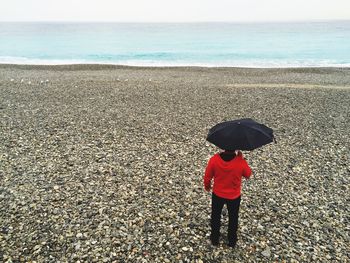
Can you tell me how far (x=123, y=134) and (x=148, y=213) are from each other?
18.4ft

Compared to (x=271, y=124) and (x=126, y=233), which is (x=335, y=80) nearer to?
(x=271, y=124)

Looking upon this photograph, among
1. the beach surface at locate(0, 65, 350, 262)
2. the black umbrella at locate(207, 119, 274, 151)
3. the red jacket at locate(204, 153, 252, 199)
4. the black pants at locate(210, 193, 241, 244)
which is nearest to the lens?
the black umbrella at locate(207, 119, 274, 151)

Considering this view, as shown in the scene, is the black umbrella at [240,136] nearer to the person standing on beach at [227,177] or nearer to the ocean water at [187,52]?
the person standing on beach at [227,177]

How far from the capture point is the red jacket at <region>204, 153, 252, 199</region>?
15.4 ft

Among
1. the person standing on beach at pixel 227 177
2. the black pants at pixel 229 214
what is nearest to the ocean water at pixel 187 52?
the black pants at pixel 229 214

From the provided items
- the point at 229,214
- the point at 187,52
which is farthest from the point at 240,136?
the point at 187,52

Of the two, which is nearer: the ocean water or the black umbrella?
the black umbrella

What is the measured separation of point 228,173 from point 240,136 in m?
0.73

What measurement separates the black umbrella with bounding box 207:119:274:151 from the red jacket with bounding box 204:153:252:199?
0.42m

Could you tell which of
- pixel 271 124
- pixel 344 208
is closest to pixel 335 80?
pixel 271 124

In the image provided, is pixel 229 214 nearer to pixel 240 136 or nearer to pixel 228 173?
pixel 228 173

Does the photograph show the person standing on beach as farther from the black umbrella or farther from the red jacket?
the black umbrella

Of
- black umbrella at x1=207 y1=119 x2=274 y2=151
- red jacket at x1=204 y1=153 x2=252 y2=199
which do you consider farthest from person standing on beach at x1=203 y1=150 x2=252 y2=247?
black umbrella at x1=207 y1=119 x2=274 y2=151

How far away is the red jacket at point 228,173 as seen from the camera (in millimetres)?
4688
